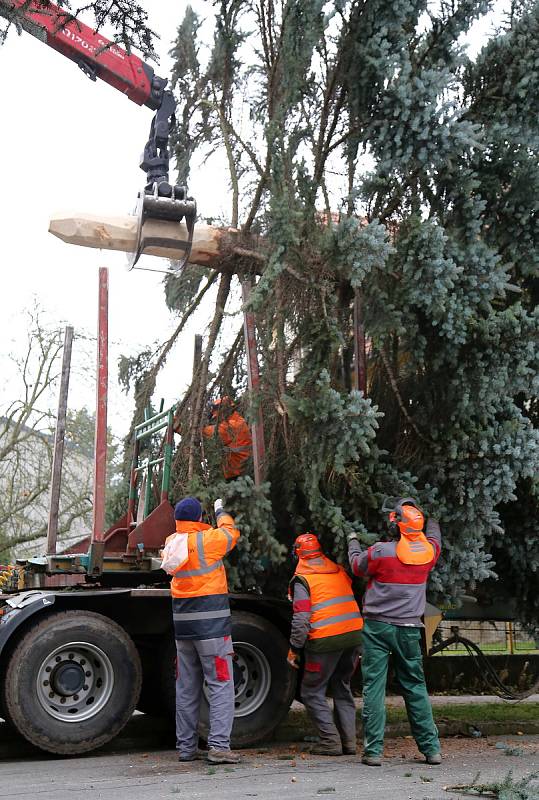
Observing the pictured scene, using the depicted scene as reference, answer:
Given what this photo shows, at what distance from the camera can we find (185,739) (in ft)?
22.0

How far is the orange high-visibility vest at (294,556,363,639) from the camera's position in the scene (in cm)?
709

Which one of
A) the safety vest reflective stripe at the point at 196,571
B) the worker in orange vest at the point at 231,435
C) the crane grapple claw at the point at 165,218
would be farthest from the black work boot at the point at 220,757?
the crane grapple claw at the point at 165,218

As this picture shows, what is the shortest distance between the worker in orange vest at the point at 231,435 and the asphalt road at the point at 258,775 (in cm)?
222

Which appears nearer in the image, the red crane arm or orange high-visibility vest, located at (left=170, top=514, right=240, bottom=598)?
orange high-visibility vest, located at (left=170, top=514, right=240, bottom=598)

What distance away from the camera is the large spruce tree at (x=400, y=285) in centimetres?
695

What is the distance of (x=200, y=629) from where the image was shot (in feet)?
21.9

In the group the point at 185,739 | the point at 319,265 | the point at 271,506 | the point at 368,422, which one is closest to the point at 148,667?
the point at 185,739

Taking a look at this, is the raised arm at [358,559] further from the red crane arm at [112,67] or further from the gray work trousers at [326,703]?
the red crane arm at [112,67]

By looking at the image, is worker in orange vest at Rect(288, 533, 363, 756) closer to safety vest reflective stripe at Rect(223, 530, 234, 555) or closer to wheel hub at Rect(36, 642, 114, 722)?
safety vest reflective stripe at Rect(223, 530, 234, 555)

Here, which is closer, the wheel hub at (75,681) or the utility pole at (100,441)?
the wheel hub at (75,681)

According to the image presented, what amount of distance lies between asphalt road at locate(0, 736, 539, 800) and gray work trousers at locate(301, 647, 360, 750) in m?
0.23

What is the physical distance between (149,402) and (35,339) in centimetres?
932

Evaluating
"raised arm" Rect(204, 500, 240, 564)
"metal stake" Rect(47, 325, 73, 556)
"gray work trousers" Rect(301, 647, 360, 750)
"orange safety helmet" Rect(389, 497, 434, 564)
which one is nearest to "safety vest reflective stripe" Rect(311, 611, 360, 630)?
"gray work trousers" Rect(301, 647, 360, 750)

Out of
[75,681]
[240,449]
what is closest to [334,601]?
[240,449]
